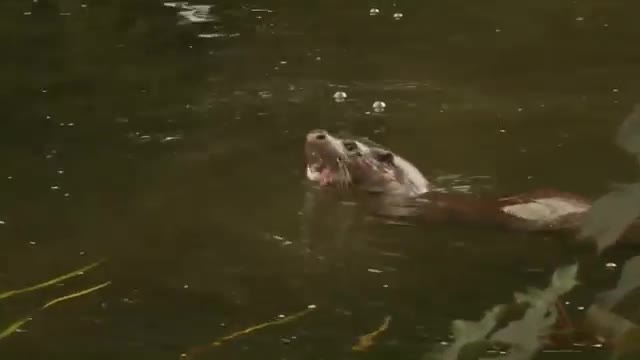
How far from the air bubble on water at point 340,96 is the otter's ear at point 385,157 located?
952mm

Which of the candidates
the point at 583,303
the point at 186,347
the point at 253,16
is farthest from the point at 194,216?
the point at 253,16

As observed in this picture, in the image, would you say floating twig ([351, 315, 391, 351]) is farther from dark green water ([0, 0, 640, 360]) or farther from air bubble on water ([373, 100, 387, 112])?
air bubble on water ([373, 100, 387, 112])

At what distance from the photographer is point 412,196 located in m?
4.15

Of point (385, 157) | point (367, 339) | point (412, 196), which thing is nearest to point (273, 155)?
point (385, 157)

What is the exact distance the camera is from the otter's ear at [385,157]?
431 centimetres

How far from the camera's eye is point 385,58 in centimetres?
613

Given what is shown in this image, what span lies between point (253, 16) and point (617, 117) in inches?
112

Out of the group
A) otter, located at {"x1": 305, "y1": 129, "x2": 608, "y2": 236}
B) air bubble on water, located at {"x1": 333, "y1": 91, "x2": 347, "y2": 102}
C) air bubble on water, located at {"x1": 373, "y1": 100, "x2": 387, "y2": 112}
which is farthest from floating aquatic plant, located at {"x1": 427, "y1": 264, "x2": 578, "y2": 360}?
air bubble on water, located at {"x1": 333, "y1": 91, "x2": 347, "y2": 102}

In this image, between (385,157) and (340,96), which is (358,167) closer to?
(385,157)

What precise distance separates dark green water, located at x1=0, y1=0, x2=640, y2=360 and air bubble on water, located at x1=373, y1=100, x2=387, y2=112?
0.05 metres

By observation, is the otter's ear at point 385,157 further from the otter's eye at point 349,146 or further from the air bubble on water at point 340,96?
the air bubble on water at point 340,96

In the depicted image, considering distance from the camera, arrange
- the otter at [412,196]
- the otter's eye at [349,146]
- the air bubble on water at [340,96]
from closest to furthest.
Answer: the otter at [412,196] < the otter's eye at [349,146] < the air bubble on water at [340,96]

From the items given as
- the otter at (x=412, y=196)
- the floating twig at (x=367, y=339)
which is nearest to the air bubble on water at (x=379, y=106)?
the otter at (x=412, y=196)

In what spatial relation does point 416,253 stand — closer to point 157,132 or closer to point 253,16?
point 157,132
